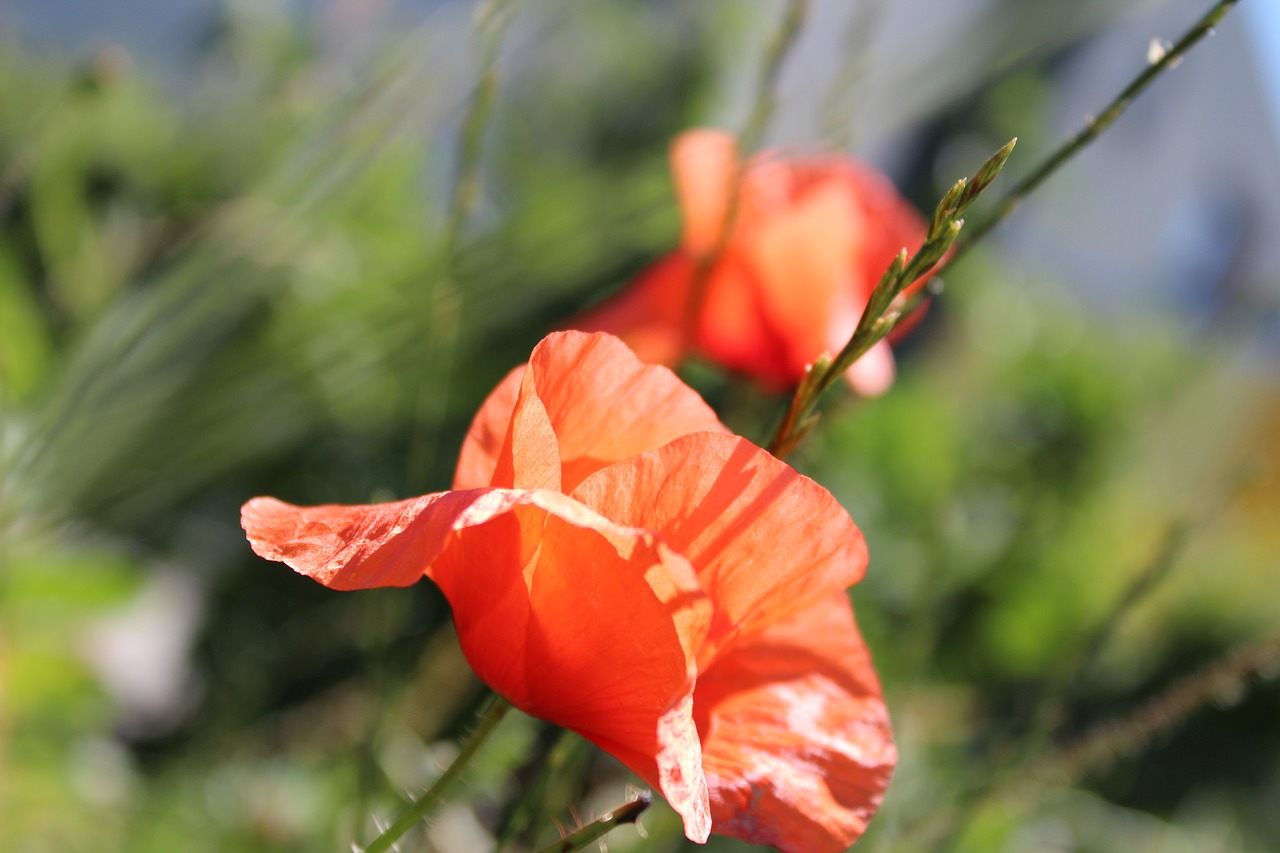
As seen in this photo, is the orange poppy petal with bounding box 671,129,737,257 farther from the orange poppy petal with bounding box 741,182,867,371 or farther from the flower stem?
the flower stem

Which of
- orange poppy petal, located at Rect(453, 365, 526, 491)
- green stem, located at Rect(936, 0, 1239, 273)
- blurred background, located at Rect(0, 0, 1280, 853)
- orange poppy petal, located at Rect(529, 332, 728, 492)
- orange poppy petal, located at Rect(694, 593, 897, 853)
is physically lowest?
blurred background, located at Rect(0, 0, 1280, 853)

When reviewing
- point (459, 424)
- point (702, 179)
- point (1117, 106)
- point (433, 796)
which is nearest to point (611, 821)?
point (433, 796)

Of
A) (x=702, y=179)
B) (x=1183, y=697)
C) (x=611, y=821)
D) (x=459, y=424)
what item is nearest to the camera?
(x=611, y=821)

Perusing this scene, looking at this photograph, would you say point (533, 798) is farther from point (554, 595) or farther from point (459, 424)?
point (459, 424)

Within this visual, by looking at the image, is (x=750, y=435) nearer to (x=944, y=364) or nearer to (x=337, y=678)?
(x=337, y=678)

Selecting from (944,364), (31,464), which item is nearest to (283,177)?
(31,464)

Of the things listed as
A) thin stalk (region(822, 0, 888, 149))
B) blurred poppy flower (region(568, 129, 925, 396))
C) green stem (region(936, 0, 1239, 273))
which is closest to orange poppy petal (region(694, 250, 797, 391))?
blurred poppy flower (region(568, 129, 925, 396))

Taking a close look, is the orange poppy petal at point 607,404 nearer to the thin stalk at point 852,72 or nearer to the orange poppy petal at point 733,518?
the orange poppy petal at point 733,518
